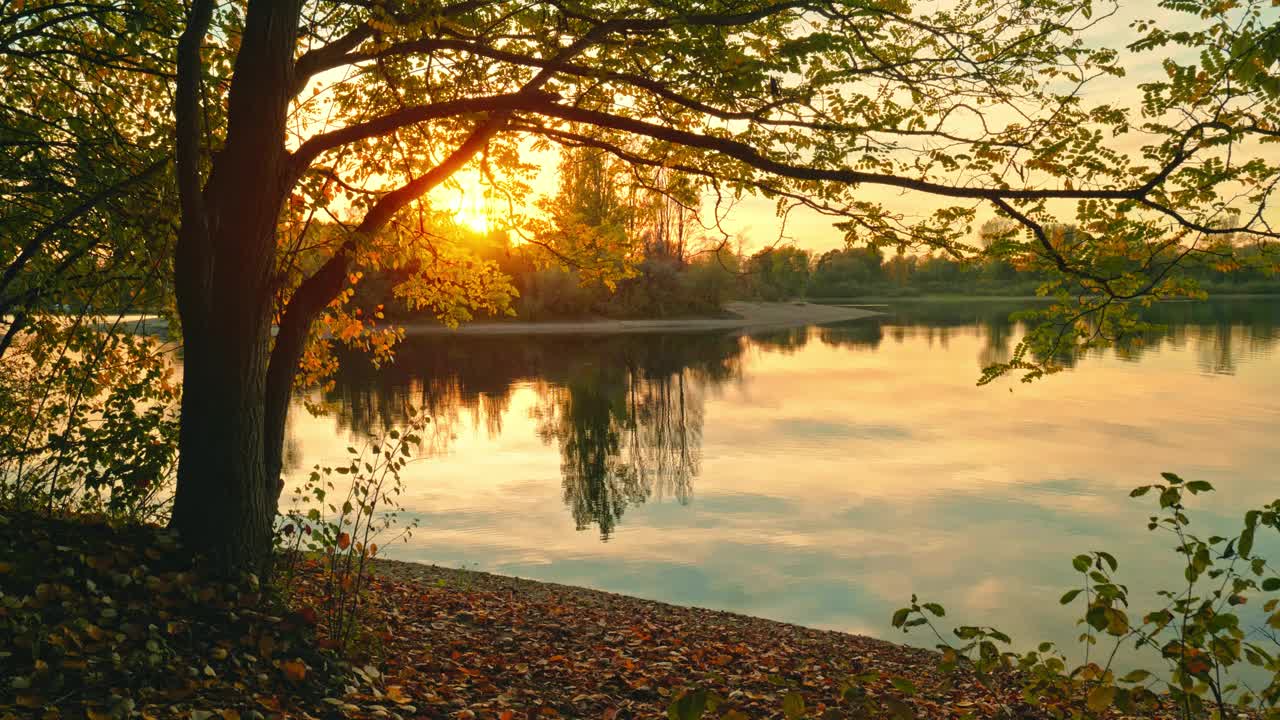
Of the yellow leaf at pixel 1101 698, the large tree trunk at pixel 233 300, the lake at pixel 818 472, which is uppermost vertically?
the large tree trunk at pixel 233 300

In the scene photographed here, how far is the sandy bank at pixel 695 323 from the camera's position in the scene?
5531 cm

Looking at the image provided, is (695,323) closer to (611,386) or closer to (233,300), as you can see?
(611,386)

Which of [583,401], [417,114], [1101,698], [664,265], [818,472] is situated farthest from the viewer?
[664,265]

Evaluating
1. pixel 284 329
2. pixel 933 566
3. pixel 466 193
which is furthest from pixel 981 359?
pixel 284 329

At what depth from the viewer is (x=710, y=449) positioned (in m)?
20.7

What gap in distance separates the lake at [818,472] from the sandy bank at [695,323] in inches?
731

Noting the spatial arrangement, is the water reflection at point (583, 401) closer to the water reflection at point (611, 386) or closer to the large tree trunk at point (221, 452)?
the water reflection at point (611, 386)

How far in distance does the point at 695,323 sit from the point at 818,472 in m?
45.1

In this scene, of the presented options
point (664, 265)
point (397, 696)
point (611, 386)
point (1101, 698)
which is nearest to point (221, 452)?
point (397, 696)

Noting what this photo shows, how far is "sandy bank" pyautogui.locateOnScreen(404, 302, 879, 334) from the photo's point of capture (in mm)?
55312

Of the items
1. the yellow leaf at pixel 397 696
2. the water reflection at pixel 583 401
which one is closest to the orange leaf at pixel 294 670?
the yellow leaf at pixel 397 696

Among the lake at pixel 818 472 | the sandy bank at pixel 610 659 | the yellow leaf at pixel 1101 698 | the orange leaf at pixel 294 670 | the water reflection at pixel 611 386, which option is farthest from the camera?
the water reflection at pixel 611 386

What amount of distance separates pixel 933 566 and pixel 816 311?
74.5 meters

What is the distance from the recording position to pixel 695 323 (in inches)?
2466
